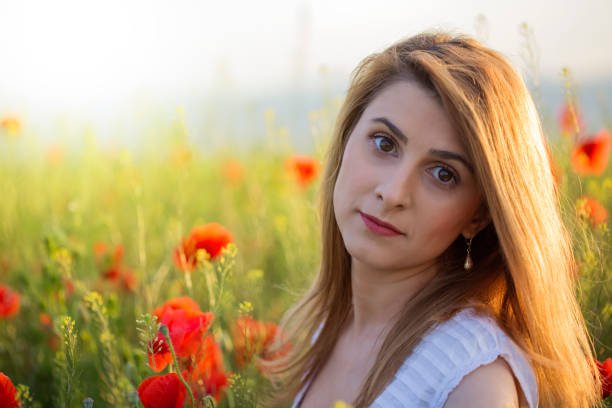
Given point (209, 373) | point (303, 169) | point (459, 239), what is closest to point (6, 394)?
point (209, 373)

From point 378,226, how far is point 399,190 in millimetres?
107

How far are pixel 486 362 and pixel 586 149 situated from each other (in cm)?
147

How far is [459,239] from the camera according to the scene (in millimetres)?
1449

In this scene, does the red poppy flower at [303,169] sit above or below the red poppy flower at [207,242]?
below

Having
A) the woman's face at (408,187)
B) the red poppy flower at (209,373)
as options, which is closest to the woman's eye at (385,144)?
the woman's face at (408,187)

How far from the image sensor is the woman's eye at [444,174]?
1263 millimetres

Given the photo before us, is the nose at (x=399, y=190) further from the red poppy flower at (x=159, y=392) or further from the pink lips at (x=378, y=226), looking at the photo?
the red poppy flower at (x=159, y=392)

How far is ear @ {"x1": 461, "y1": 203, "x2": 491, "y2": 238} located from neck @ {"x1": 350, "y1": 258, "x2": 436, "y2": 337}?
130 mm

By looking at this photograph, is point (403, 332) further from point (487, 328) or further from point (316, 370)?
point (316, 370)

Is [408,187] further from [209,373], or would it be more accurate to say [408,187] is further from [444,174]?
[209,373]

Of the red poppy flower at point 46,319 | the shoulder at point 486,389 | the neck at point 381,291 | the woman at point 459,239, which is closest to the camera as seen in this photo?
the shoulder at point 486,389

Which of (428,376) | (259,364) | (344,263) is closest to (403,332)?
(428,376)

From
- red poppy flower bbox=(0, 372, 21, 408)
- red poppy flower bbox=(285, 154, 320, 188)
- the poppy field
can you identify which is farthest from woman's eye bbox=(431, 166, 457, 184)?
red poppy flower bbox=(285, 154, 320, 188)

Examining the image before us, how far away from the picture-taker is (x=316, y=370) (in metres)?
1.67
